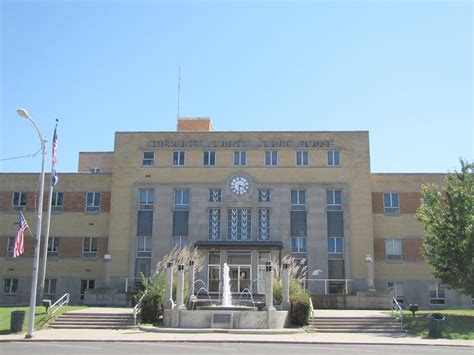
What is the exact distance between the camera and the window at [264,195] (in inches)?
1889

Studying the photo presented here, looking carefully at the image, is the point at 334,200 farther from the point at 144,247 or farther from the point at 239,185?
the point at 144,247

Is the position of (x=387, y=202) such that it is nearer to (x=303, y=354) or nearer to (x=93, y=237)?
(x=93, y=237)

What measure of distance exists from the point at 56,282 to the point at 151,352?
32442 millimetres

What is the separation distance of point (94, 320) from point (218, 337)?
9046 millimetres

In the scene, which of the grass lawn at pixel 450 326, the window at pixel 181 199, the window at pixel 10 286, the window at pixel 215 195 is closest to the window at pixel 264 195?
the window at pixel 215 195

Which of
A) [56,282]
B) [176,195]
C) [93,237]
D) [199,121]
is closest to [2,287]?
[56,282]

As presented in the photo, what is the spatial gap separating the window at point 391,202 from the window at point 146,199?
20062mm

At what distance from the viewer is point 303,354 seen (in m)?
19.0

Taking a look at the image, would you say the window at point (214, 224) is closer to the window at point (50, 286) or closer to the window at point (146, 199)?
the window at point (146, 199)

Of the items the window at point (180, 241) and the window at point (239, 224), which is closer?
the window at point (239, 224)

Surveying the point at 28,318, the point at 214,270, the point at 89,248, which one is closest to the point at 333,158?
the point at 214,270

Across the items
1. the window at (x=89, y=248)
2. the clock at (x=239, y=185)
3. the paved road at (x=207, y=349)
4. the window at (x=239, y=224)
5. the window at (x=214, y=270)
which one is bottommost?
the paved road at (x=207, y=349)

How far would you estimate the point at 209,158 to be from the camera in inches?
1939

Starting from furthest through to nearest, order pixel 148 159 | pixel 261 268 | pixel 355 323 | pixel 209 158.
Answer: pixel 148 159, pixel 209 158, pixel 261 268, pixel 355 323
